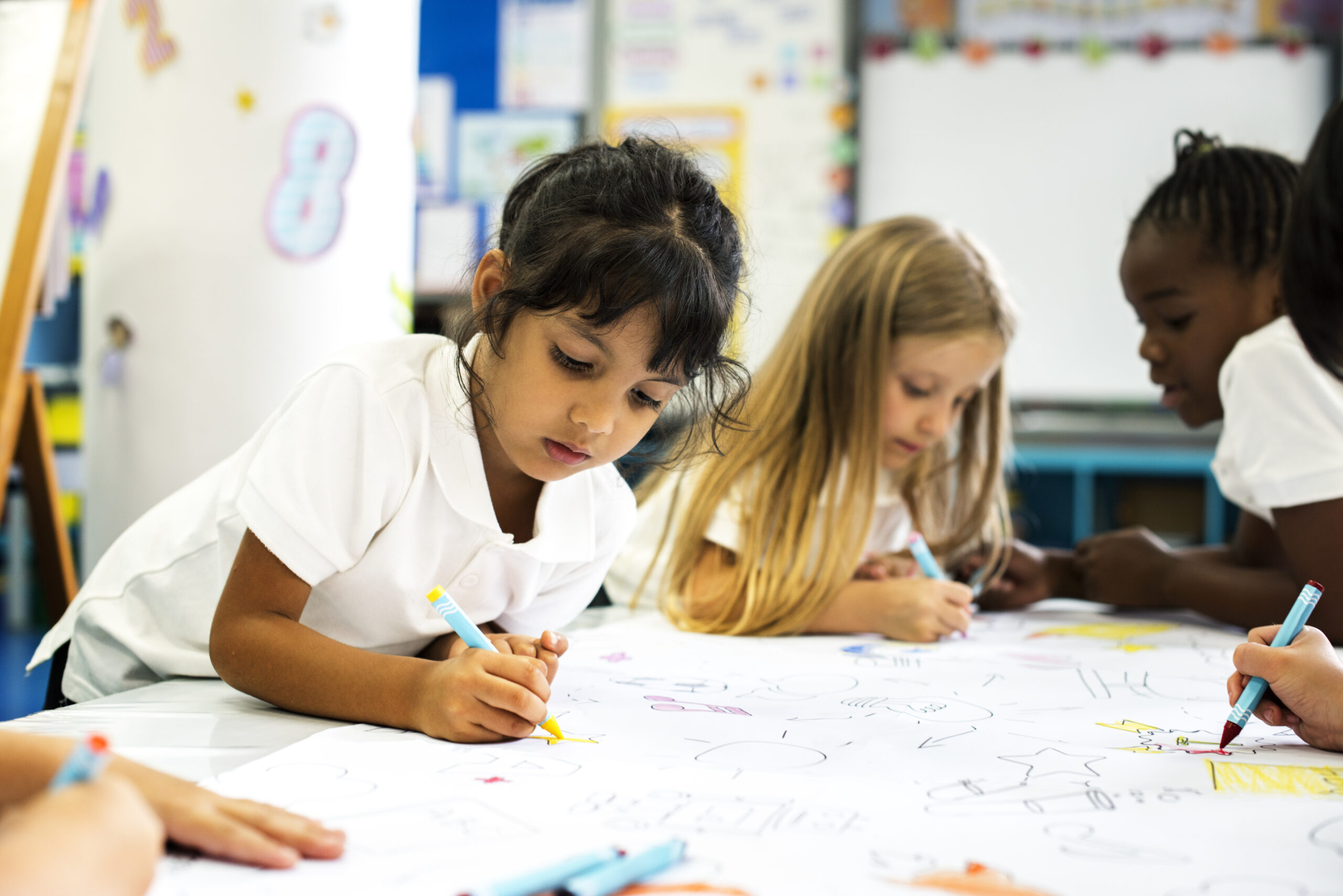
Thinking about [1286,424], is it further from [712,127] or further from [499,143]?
[499,143]

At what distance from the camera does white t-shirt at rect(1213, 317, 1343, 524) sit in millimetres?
973

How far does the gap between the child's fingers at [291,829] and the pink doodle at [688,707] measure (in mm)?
315

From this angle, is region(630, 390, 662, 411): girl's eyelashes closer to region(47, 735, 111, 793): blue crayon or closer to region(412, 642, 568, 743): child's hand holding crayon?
region(412, 642, 568, 743): child's hand holding crayon

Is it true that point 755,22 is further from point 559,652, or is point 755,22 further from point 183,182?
point 559,652

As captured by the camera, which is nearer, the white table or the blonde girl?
the white table

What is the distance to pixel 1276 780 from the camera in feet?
1.92

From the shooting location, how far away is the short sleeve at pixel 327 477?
0.70m

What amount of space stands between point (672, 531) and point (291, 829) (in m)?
0.88

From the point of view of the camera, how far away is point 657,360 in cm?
73

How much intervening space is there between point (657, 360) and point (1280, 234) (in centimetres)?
76

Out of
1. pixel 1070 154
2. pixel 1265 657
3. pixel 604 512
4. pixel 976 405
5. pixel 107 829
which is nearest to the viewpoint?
pixel 107 829

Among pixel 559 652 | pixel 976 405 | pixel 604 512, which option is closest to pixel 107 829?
pixel 559 652

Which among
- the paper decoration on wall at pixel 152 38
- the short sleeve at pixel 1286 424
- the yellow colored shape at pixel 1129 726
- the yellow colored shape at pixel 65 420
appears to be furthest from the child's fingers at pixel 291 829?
the yellow colored shape at pixel 65 420

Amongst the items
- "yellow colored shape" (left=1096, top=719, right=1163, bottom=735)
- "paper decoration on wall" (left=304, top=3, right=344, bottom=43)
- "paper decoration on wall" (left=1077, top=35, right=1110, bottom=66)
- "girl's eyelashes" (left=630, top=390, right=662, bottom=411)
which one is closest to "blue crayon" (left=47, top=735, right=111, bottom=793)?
"girl's eyelashes" (left=630, top=390, right=662, bottom=411)
